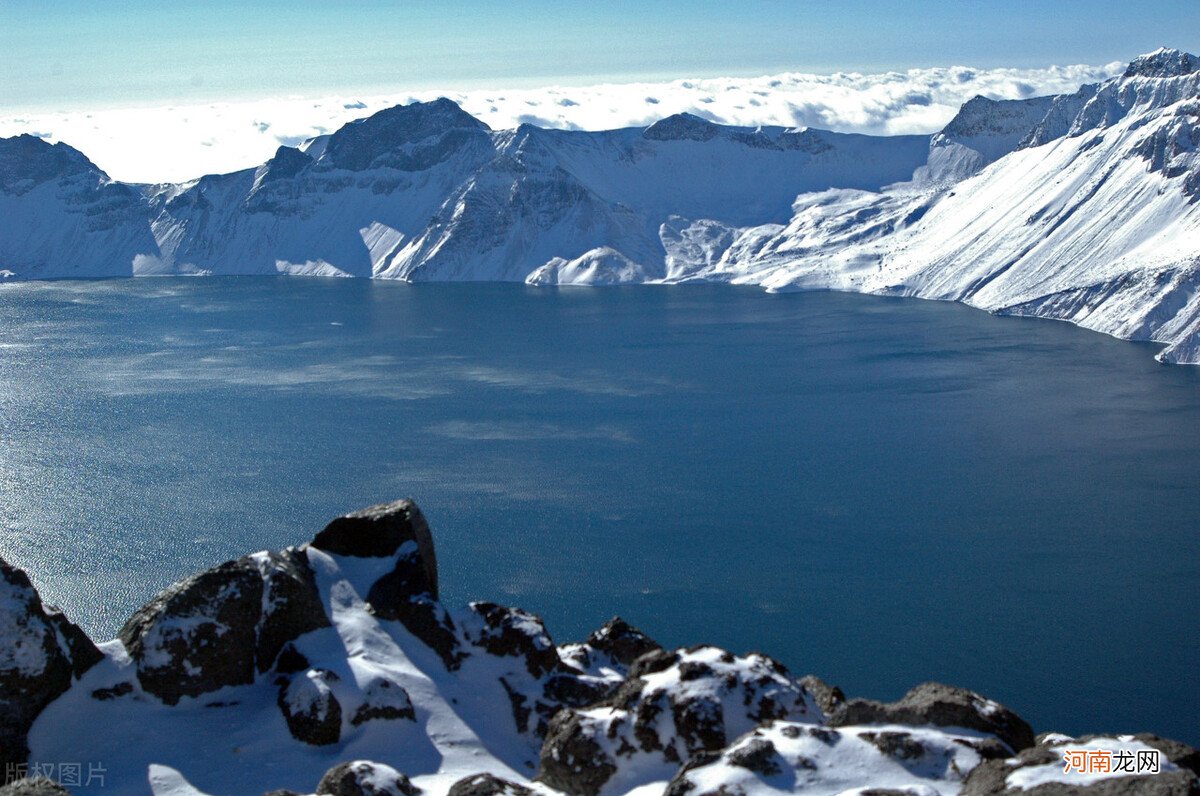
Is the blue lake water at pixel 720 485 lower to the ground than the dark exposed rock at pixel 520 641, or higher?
lower

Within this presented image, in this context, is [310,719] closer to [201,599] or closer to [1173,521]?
[201,599]

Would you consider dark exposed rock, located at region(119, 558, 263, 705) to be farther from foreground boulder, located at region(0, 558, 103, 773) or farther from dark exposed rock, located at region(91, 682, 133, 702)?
foreground boulder, located at region(0, 558, 103, 773)

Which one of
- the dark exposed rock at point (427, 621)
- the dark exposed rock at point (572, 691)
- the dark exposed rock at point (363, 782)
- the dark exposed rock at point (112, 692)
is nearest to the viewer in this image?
the dark exposed rock at point (363, 782)

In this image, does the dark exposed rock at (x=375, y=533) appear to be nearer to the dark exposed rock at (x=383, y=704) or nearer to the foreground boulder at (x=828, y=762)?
the dark exposed rock at (x=383, y=704)

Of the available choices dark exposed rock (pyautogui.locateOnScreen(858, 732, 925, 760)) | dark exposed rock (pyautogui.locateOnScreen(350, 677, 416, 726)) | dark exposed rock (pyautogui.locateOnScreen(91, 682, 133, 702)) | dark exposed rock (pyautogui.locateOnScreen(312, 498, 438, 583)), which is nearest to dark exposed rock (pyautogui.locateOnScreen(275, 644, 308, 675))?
dark exposed rock (pyautogui.locateOnScreen(350, 677, 416, 726))

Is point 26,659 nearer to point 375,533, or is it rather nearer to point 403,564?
point 375,533

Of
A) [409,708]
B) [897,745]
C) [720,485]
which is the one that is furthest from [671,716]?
[720,485]

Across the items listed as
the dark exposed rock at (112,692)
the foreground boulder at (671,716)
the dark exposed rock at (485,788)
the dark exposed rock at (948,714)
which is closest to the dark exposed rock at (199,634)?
the dark exposed rock at (112,692)

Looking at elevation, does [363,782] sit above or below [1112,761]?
below
